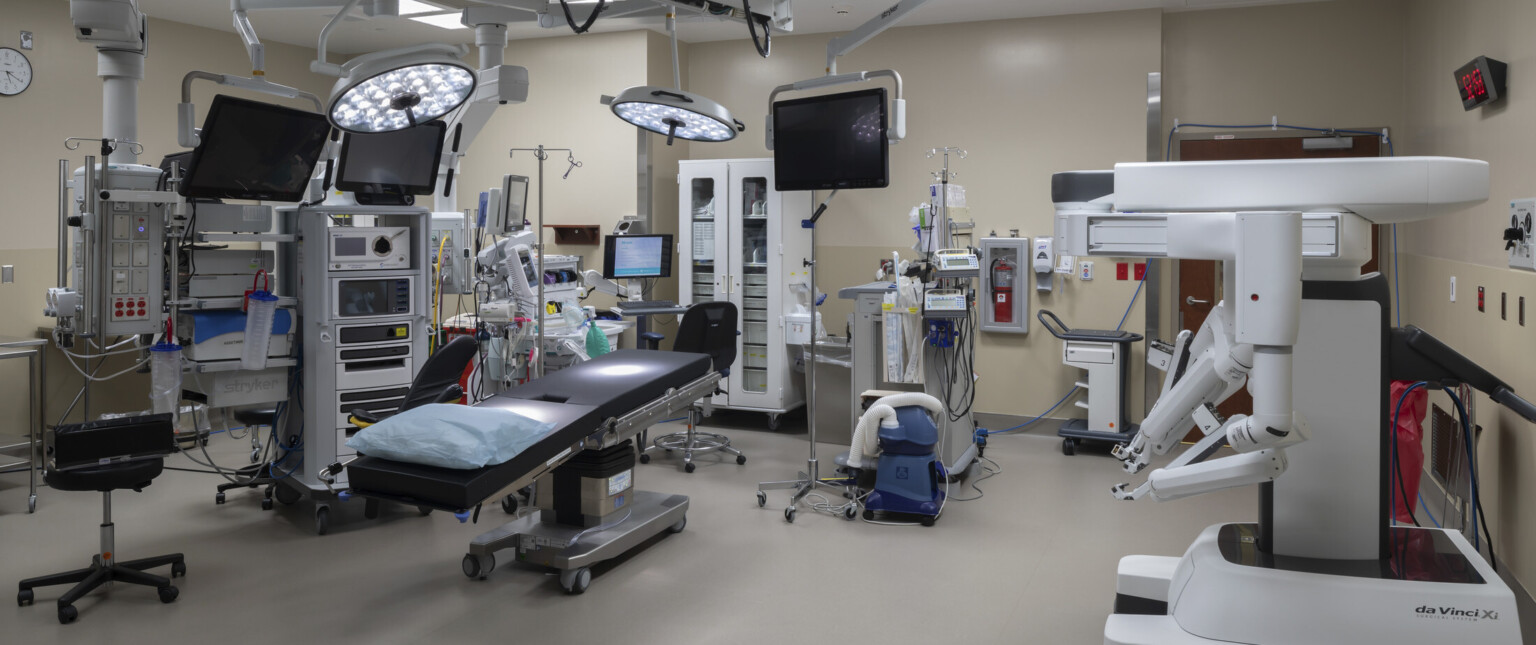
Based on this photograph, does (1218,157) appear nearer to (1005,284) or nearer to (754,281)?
(1005,284)

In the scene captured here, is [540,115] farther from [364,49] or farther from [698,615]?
[698,615]

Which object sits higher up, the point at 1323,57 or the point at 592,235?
the point at 1323,57

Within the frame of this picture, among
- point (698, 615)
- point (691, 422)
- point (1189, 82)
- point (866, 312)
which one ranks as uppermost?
point (1189, 82)

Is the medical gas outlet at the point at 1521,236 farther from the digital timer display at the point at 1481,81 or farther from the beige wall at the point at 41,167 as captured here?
the beige wall at the point at 41,167

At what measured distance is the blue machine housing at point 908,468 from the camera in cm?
503

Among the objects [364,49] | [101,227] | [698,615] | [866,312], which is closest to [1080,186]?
[698,615]

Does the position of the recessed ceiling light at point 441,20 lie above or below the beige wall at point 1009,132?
above

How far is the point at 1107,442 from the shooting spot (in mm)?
6684

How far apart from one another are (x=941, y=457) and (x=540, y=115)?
4.45 metres

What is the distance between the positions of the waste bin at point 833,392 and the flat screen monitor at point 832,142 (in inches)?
75.8

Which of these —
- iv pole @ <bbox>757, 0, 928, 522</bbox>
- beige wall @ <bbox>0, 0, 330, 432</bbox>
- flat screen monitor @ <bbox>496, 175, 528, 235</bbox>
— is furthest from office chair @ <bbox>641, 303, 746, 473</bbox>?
beige wall @ <bbox>0, 0, 330, 432</bbox>

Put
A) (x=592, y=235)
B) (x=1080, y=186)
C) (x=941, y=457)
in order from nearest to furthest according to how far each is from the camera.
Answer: (x=1080, y=186), (x=941, y=457), (x=592, y=235)

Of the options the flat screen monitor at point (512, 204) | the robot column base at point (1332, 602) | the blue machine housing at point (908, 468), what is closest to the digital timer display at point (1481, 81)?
the robot column base at point (1332, 602)

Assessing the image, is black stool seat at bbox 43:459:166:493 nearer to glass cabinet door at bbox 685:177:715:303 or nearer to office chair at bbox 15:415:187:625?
office chair at bbox 15:415:187:625
